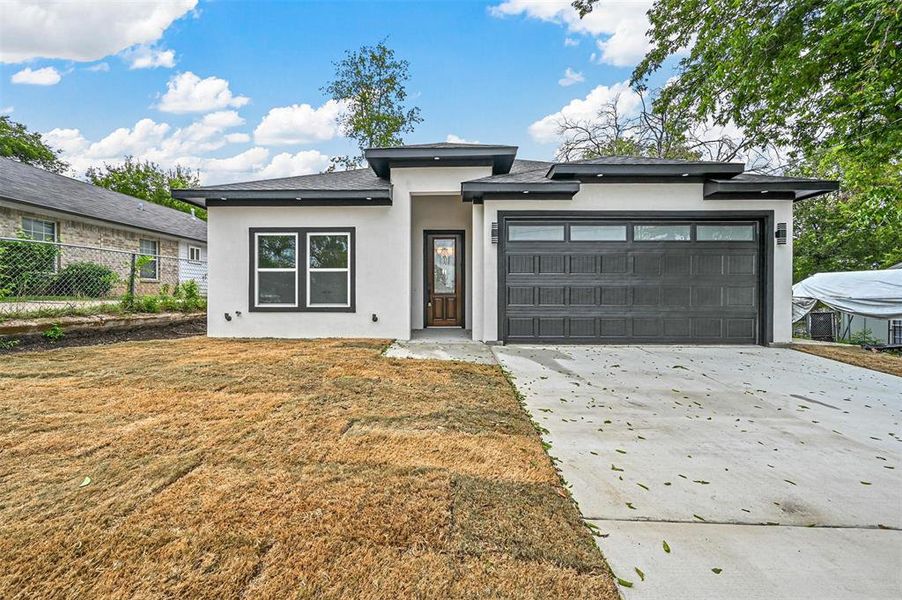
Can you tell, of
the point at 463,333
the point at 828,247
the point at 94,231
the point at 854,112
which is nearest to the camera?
the point at 854,112

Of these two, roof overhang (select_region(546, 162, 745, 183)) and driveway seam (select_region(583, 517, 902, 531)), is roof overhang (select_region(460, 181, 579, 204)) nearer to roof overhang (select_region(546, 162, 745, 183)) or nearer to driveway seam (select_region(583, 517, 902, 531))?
roof overhang (select_region(546, 162, 745, 183))

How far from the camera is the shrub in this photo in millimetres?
7367

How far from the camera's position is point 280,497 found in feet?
6.80

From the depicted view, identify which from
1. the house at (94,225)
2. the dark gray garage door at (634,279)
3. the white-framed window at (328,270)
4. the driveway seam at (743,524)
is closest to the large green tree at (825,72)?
the dark gray garage door at (634,279)

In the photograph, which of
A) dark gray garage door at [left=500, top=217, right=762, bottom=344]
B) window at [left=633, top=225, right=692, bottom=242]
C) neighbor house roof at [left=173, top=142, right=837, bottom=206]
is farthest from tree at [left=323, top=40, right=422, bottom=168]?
window at [left=633, top=225, right=692, bottom=242]

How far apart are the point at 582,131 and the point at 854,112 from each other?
11502 mm

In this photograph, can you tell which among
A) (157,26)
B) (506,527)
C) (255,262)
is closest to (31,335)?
(255,262)

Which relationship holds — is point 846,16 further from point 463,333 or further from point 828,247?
point 828,247

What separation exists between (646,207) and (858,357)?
422cm

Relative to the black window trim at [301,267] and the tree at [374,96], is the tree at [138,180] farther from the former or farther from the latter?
the black window trim at [301,267]

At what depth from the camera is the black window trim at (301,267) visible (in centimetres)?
771

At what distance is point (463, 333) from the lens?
847cm

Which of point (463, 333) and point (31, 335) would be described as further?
point (463, 333)

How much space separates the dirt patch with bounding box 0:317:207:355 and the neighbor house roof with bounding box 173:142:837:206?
285 cm
